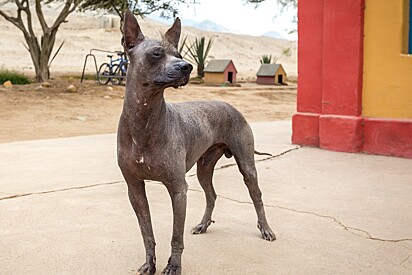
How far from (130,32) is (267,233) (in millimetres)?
1827

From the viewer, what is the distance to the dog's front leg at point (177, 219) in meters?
3.09

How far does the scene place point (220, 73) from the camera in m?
21.9

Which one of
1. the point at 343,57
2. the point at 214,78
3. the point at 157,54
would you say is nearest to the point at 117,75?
the point at 214,78

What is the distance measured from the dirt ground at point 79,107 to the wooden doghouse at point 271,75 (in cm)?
374

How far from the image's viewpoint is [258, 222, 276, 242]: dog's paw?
153 inches

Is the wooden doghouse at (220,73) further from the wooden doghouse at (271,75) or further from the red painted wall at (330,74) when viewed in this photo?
the red painted wall at (330,74)

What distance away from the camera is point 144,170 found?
9.97 ft

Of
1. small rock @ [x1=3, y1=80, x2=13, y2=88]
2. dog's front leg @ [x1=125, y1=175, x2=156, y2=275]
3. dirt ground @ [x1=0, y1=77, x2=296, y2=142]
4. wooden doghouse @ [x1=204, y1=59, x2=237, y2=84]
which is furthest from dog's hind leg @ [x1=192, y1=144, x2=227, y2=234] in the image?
wooden doghouse @ [x1=204, y1=59, x2=237, y2=84]

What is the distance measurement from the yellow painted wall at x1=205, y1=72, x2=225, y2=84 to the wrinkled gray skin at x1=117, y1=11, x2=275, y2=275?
18.4 m

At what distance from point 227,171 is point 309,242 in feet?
7.98

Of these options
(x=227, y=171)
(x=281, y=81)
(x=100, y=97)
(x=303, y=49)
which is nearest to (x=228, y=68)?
(x=281, y=81)

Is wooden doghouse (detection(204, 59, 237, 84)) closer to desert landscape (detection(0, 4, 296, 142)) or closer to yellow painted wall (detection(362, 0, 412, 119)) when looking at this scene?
desert landscape (detection(0, 4, 296, 142))

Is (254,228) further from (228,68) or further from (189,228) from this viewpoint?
(228,68)

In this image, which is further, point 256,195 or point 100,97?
point 100,97
